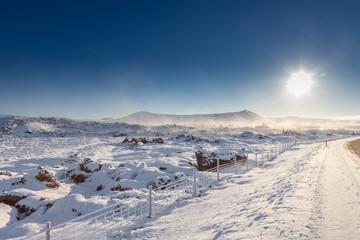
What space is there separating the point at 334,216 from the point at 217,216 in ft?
10.1

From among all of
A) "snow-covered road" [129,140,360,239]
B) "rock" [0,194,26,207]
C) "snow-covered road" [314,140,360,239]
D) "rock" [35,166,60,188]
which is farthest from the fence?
"snow-covered road" [314,140,360,239]


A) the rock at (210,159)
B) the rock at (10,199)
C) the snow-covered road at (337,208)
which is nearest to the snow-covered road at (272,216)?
the snow-covered road at (337,208)

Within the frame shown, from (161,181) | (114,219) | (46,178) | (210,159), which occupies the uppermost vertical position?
(210,159)

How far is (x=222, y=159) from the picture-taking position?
15.2 meters

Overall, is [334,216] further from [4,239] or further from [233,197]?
[4,239]

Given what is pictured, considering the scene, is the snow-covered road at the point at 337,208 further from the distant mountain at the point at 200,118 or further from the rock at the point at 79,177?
the distant mountain at the point at 200,118

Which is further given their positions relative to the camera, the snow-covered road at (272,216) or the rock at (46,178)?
the rock at (46,178)

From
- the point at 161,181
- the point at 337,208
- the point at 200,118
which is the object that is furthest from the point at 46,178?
the point at 200,118

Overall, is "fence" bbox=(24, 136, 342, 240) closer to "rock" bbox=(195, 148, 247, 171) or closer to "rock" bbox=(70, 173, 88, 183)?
"rock" bbox=(195, 148, 247, 171)

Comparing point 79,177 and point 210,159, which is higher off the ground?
point 210,159

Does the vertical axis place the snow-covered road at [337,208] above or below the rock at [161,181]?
above

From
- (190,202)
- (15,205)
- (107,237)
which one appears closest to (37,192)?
(15,205)

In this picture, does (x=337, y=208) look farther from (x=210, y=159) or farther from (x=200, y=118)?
(x=200, y=118)

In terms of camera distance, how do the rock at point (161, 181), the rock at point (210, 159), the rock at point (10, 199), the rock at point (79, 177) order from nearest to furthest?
the rock at point (10, 199), the rock at point (161, 181), the rock at point (79, 177), the rock at point (210, 159)
